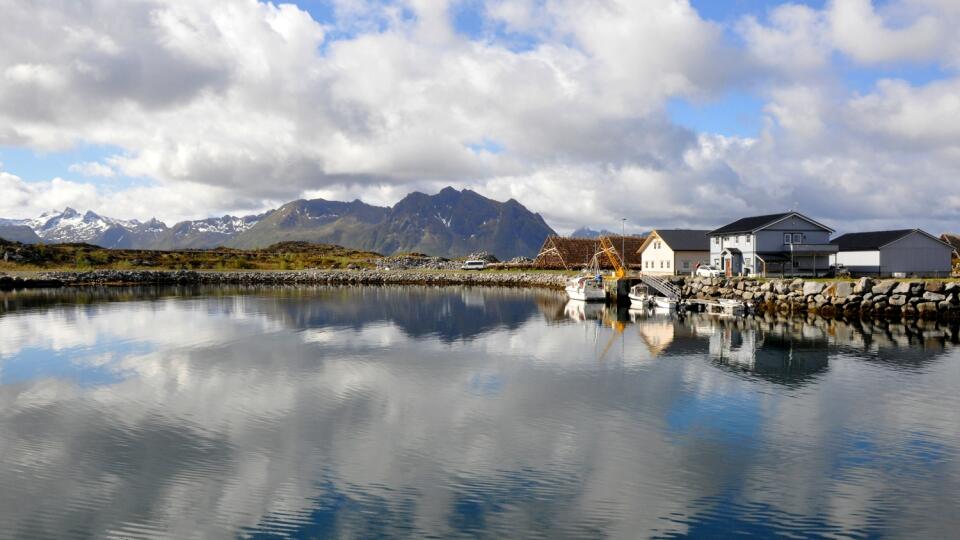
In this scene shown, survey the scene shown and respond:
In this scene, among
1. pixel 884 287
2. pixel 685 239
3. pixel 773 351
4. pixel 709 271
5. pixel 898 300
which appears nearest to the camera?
pixel 773 351

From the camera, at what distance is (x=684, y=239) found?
88188mm

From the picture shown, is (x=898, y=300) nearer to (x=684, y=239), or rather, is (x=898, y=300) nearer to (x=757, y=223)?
(x=757, y=223)

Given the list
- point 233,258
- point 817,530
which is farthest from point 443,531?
point 233,258

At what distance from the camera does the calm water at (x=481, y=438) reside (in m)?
15.2

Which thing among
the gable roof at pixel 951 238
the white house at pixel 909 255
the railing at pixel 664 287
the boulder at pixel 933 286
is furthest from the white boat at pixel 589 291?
the gable roof at pixel 951 238

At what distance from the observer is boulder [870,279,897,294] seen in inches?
2105

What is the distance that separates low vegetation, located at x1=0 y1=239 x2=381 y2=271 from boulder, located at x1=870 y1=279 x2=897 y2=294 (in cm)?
11404

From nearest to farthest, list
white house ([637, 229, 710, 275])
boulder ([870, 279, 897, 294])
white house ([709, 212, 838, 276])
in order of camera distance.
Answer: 1. boulder ([870, 279, 897, 294])
2. white house ([709, 212, 838, 276])
3. white house ([637, 229, 710, 275])

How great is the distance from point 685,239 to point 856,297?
3446 cm

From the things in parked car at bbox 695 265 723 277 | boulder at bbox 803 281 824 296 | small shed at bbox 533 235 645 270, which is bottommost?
boulder at bbox 803 281 824 296

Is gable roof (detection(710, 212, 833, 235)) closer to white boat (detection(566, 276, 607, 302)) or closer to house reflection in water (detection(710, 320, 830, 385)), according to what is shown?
white boat (detection(566, 276, 607, 302))

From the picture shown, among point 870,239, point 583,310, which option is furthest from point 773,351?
point 870,239

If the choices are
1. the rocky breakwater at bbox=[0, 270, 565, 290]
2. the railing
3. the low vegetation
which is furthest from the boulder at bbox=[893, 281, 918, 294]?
the low vegetation

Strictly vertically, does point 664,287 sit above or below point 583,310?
above
